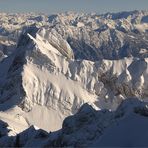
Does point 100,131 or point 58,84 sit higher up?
point 100,131

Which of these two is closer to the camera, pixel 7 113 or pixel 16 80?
pixel 7 113

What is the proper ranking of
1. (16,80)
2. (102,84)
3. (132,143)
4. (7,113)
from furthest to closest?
(102,84)
(16,80)
(7,113)
(132,143)

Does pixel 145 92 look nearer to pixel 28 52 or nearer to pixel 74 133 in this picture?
pixel 28 52

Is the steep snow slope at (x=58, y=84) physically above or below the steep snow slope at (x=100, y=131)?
below

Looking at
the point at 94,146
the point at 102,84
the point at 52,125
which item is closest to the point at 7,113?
the point at 52,125

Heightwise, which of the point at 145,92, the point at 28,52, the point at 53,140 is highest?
the point at 53,140

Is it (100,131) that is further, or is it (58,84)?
(58,84)

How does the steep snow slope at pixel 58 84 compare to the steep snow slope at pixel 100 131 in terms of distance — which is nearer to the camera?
the steep snow slope at pixel 100 131

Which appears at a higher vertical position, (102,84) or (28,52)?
(28,52)

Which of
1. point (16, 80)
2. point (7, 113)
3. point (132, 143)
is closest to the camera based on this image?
point (132, 143)

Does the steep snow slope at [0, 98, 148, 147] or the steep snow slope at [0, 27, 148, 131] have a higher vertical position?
the steep snow slope at [0, 98, 148, 147]

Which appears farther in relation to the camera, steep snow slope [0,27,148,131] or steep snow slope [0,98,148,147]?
steep snow slope [0,27,148,131]
